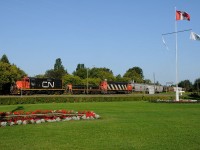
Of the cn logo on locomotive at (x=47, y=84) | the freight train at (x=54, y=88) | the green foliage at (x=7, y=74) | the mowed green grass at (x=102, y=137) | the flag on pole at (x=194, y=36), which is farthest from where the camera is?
the green foliage at (x=7, y=74)

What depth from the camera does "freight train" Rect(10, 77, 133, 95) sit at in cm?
6444

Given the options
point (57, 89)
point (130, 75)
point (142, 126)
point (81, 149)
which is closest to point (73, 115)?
point (142, 126)

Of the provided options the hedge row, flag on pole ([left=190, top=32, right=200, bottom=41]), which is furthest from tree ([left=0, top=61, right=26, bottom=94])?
flag on pole ([left=190, top=32, right=200, bottom=41])

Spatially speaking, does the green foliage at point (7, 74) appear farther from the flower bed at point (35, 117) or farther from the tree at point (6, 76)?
the flower bed at point (35, 117)

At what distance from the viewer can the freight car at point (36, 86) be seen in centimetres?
6425

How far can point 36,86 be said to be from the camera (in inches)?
2606

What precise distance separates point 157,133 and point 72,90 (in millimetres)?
66371

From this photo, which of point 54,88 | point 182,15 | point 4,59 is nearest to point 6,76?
point 54,88

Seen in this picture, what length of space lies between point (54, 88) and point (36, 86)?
6.09 meters

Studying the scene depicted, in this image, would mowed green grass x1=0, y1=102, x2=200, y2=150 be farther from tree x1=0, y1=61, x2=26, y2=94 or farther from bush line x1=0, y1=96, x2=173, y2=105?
tree x1=0, y1=61, x2=26, y2=94

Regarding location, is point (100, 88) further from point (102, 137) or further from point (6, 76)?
point (102, 137)

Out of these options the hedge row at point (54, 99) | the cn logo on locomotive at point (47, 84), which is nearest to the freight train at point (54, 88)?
the cn logo on locomotive at point (47, 84)

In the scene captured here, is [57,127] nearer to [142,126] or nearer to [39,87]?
[142,126]

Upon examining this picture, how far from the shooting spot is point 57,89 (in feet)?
236
